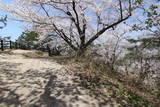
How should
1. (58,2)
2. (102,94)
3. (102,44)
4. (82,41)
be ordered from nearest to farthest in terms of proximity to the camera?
(102,94), (58,2), (82,41), (102,44)

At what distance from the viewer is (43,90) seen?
7570mm

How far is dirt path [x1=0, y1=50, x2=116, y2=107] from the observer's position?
263 inches

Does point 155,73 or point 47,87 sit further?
point 155,73

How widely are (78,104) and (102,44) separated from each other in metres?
15.0

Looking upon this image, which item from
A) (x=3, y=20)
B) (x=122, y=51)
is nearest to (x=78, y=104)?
(x=122, y=51)

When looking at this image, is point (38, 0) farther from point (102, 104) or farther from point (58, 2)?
point (102, 104)

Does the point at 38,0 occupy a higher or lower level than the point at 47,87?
higher

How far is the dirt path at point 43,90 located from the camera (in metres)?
6.67

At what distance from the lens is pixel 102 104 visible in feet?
22.7

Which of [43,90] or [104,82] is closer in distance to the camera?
[43,90]

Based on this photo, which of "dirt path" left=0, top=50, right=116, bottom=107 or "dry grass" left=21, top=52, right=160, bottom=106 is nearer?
"dirt path" left=0, top=50, right=116, bottom=107

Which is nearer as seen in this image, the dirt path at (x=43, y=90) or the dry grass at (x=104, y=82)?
the dirt path at (x=43, y=90)

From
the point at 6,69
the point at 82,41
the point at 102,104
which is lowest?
the point at 102,104

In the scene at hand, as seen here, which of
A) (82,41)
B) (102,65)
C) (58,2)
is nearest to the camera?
(102,65)
